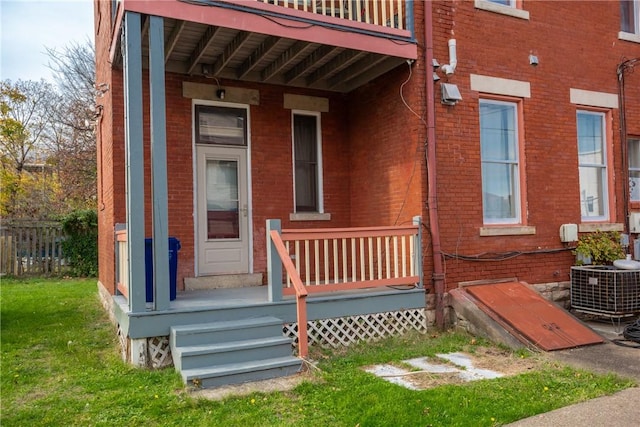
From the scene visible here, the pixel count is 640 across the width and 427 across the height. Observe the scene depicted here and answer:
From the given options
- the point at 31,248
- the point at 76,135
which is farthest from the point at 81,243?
the point at 76,135

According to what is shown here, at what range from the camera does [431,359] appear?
598 centimetres

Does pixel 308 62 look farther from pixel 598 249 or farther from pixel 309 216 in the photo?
pixel 598 249

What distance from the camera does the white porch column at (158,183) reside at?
5.54 meters

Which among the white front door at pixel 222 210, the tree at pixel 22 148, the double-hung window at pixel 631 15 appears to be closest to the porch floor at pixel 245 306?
the white front door at pixel 222 210

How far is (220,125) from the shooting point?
818 centimetres

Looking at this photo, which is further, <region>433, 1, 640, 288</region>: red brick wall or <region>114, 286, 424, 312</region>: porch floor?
<region>433, 1, 640, 288</region>: red brick wall

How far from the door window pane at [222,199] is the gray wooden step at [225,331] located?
2.55m

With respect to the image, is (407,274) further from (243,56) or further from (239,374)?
(243,56)

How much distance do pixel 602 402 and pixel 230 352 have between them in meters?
3.46

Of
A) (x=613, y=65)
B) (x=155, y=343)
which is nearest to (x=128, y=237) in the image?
(x=155, y=343)

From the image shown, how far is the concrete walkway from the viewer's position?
4051 millimetres

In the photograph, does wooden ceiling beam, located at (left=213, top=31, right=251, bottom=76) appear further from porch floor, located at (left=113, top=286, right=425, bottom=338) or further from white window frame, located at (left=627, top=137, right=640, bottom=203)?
white window frame, located at (left=627, top=137, right=640, bottom=203)

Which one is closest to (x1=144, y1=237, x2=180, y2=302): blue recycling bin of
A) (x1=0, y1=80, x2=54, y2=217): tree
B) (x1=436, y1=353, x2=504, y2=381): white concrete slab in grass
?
(x1=436, y1=353, x2=504, y2=381): white concrete slab in grass

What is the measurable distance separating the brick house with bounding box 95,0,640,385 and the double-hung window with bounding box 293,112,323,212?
0.08ft
